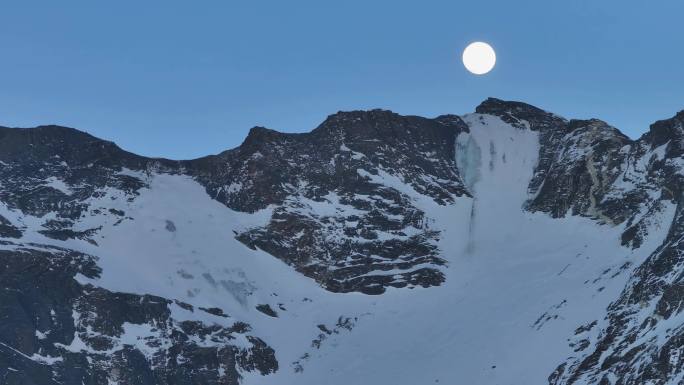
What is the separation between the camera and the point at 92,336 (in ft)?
392

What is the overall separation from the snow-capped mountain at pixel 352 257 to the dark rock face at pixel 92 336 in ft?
0.72

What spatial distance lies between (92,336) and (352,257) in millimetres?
39783

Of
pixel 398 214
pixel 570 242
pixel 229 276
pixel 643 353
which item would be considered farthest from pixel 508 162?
pixel 643 353

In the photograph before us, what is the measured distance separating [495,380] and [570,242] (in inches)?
1370

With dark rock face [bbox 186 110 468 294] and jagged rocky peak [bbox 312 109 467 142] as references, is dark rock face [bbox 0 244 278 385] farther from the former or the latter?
jagged rocky peak [bbox 312 109 467 142]

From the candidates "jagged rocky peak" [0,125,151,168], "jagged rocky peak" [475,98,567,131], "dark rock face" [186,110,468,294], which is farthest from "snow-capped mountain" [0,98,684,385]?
"jagged rocky peak" [475,98,567,131]

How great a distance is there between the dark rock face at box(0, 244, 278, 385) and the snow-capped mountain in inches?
8.7

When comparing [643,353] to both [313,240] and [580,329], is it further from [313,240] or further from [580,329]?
[313,240]

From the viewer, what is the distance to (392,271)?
143 m

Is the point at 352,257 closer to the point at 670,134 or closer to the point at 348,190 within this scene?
the point at 348,190

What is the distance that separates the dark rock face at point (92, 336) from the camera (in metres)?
115

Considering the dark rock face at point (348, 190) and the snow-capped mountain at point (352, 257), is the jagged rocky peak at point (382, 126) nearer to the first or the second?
the dark rock face at point (348, 190)

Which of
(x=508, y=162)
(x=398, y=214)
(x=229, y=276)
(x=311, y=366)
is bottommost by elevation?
(x=311, y=366)

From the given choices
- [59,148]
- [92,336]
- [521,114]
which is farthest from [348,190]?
[92,336]
